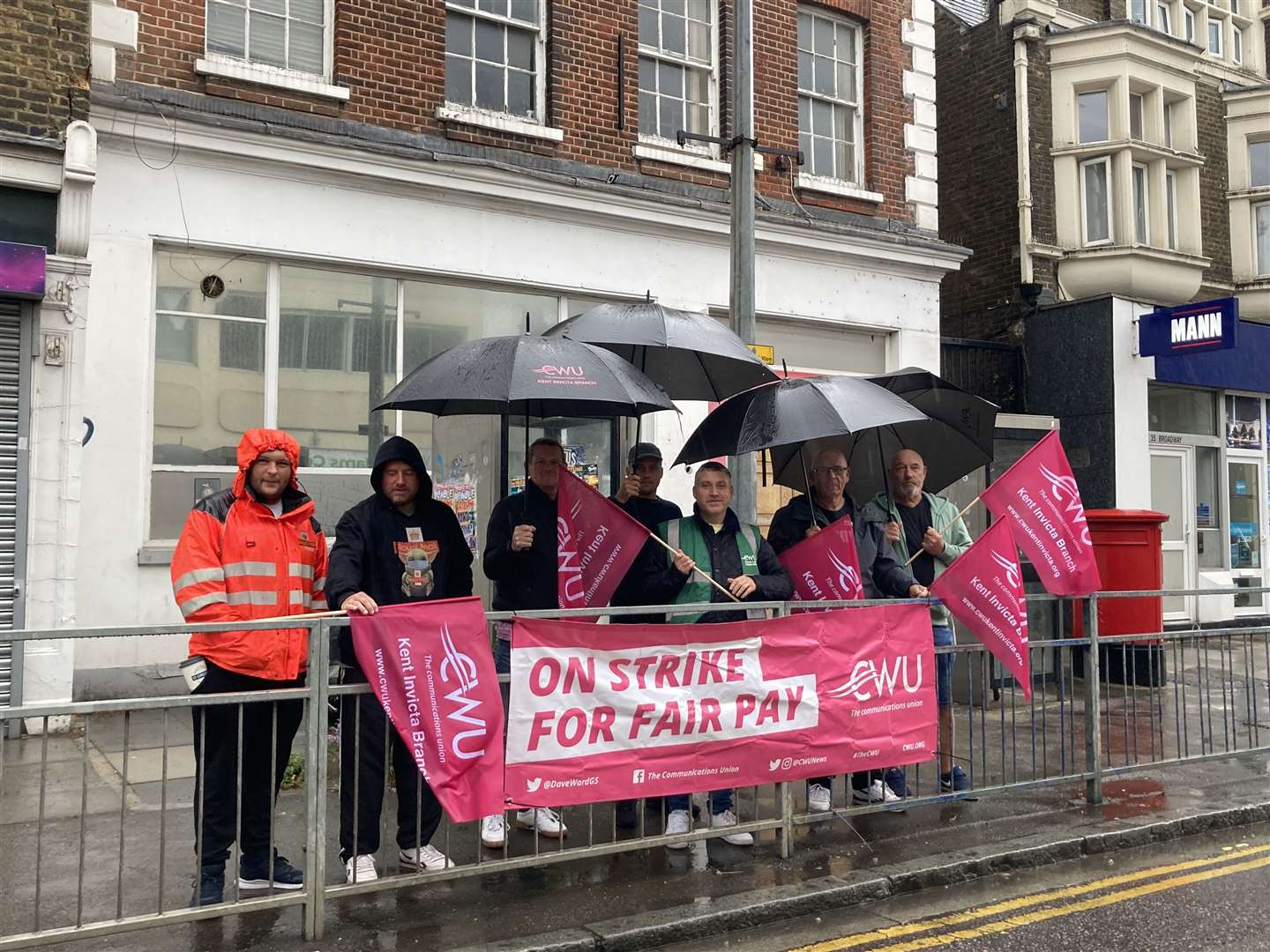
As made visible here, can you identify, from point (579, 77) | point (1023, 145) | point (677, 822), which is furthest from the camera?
point (1023, 145)

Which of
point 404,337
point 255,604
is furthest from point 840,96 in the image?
point 255,604

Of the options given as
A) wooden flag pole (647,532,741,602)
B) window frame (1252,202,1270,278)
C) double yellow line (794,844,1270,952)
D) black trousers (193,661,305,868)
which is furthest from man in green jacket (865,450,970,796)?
window frame (1252,202,1270,278)

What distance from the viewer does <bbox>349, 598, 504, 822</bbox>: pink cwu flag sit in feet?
15.5

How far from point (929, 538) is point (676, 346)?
199 cm

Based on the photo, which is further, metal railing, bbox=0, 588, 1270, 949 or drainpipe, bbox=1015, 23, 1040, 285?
drainpipe, bbox=1015, 23, 1040, 285

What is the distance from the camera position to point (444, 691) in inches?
191

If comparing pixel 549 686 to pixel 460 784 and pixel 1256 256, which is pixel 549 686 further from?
pixel 1256 256

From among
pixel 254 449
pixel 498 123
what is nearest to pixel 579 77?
pixel 498 123

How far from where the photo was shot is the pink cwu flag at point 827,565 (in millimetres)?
6145

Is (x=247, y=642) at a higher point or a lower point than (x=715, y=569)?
lower

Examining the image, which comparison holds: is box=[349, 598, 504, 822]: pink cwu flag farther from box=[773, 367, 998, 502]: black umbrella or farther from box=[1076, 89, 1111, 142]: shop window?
box=[1076, 89, 1111, 142]: shop window

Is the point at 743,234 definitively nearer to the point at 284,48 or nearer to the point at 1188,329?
the point at 284,48

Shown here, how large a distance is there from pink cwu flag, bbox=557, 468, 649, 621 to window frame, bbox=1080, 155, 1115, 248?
13.3 meters

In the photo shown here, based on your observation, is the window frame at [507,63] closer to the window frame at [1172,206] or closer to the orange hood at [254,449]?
the orange hood at [254,449]
